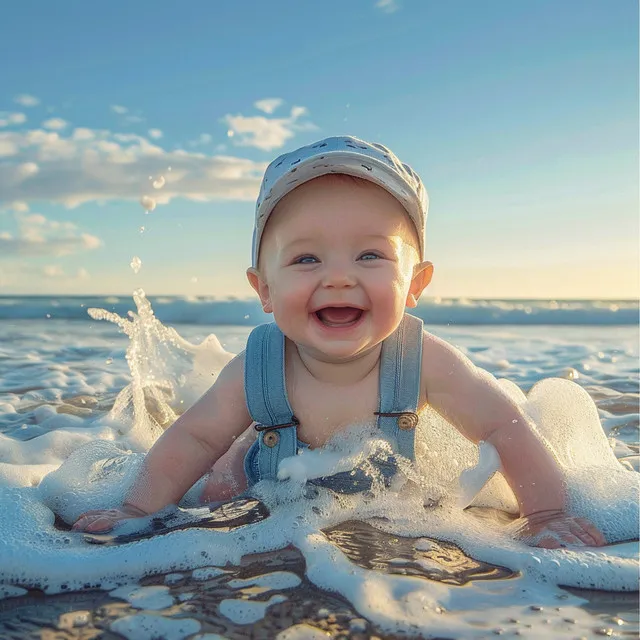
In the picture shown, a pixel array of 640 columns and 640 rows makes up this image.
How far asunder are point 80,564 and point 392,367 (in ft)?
4.43

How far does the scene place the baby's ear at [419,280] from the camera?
9.03ft

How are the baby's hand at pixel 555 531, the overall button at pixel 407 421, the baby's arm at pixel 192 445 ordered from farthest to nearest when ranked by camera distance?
the overall button at pixel 407 421
the baby's arm at pixel 192 445
the baby's hand at pixel 555 531

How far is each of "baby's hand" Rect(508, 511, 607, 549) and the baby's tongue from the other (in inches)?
35.1

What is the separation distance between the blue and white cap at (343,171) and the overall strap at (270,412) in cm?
48

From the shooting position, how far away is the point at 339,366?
2.76m

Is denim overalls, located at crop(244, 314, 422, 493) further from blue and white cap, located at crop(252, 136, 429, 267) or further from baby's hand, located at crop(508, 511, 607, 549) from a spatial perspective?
baby's hand, located at crop(508, 511, 607, 549)

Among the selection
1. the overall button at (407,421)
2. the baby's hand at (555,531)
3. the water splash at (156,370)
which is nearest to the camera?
the baby's hand at (555,531)

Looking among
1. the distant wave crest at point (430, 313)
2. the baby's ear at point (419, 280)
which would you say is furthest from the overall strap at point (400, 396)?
the distant wave crest at point (430, 313)

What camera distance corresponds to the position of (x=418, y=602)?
1.72 metres

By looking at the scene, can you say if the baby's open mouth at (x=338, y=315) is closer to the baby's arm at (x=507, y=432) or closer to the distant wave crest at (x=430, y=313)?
the baby's arm at (x=507, y=432)

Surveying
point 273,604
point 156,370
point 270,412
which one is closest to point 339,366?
point 270,412

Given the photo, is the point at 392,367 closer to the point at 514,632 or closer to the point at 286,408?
the point at 286,408

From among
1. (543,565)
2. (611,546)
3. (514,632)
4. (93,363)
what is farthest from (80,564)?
(93,363)

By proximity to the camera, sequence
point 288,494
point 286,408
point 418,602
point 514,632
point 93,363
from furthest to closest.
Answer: point 93,363 → point 286,408 → point 288,494 → point 418,602 → point 514,632
